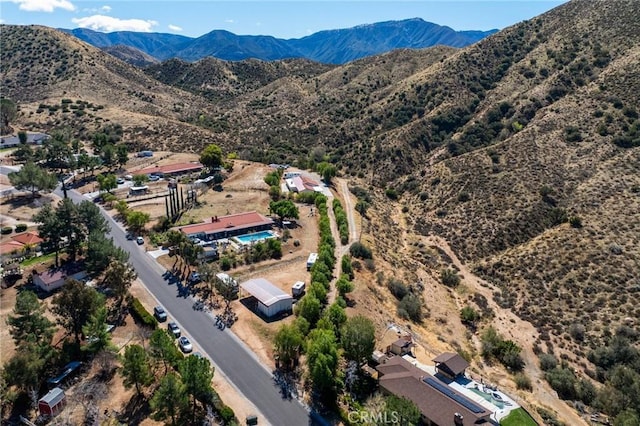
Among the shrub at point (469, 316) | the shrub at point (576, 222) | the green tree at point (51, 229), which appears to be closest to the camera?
the green tree at point (51, 229)

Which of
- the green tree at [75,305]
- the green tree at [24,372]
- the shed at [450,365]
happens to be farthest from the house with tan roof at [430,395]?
the green tree at [24,372]

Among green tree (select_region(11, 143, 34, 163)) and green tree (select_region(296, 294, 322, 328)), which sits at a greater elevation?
green tree (select_region(11, 143, 34, 163))

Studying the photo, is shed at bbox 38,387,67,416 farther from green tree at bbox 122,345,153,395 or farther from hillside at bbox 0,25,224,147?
hillside at bbox 0,25,224,147

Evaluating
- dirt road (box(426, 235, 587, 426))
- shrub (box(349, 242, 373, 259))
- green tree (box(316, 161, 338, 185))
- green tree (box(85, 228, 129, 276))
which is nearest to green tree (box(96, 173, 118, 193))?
green tree (box(85, 228, 129, 276))

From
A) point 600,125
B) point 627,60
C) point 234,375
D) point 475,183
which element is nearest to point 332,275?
point 234,375

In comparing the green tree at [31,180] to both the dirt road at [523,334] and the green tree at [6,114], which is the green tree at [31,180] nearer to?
the green tree at [6,114]

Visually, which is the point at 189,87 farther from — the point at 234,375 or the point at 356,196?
the point at 234,375

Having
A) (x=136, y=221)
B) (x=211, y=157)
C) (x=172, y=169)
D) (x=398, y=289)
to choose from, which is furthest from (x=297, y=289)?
(x=172, y=169)
